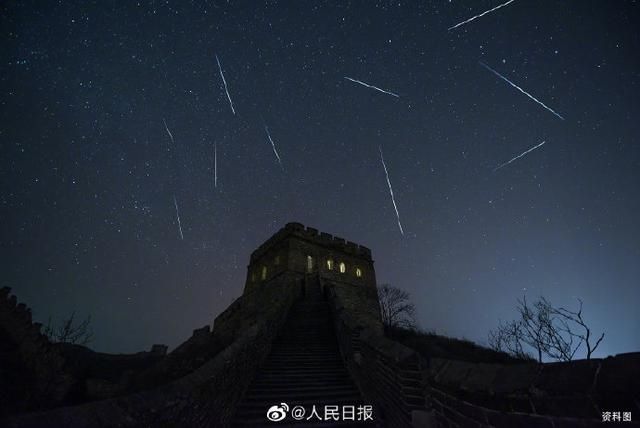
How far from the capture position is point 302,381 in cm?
752

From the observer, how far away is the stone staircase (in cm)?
602

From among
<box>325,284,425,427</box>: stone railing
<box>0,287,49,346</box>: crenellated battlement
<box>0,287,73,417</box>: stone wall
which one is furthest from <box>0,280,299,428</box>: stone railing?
<box>0,287,49,346</box>: crenellated battlement

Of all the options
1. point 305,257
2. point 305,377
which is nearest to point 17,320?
point 305,377

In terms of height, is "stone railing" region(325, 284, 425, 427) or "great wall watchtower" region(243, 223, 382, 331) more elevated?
"great wall watchtower" region(243, 223, 382, 331)

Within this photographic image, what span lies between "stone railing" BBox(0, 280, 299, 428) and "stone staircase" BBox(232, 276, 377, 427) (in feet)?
1.42

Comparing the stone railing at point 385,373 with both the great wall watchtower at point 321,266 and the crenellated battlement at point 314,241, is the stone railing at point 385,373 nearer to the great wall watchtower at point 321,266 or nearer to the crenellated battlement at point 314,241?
the great wall watchtower at point 321,266

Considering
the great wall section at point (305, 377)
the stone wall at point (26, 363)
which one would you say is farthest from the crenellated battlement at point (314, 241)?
the stone wall at point (26, 363)

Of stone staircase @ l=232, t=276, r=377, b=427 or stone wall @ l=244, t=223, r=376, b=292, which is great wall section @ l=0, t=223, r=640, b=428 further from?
stone wall @ l=244, t=223, r=376, b=292

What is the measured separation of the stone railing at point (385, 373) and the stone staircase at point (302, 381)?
1.57 ft

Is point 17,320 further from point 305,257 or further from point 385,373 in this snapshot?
point 385,373

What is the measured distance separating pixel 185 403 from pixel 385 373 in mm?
3797

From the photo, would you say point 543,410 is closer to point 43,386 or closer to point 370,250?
point 43,386

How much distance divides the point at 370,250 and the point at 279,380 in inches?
722

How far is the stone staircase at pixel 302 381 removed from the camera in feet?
19.7
